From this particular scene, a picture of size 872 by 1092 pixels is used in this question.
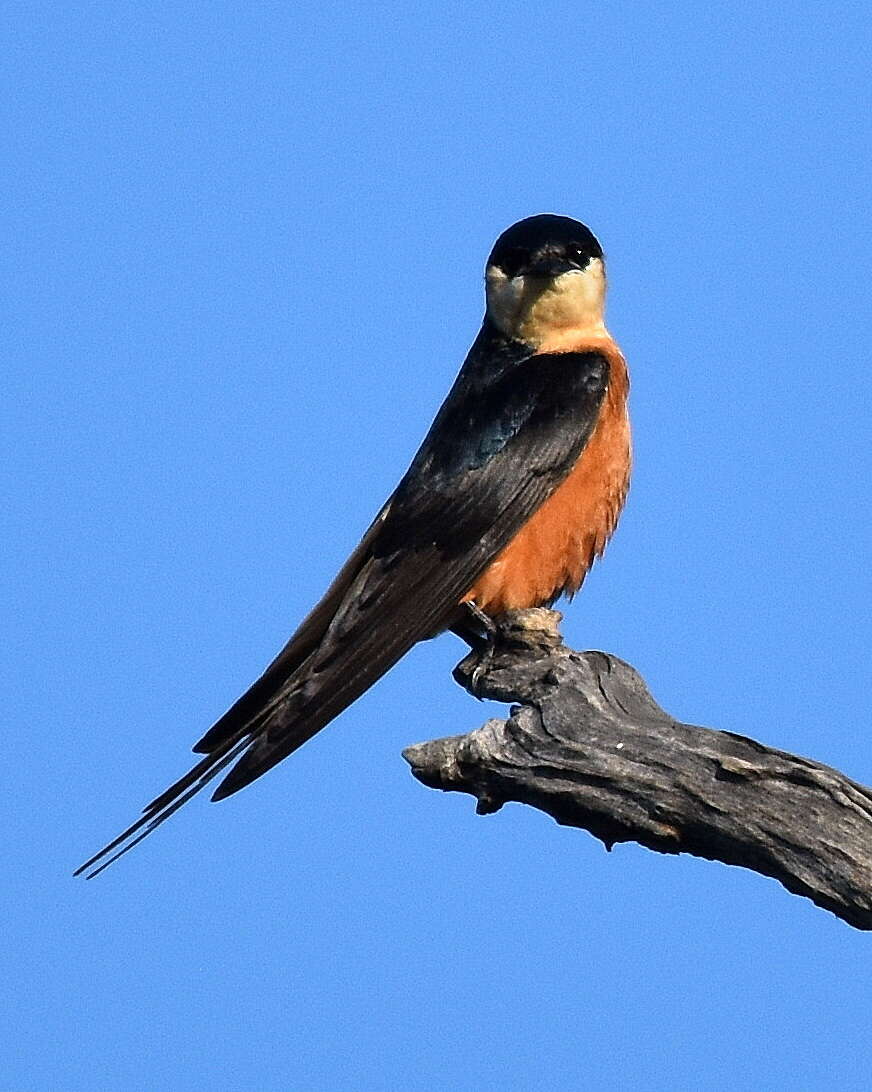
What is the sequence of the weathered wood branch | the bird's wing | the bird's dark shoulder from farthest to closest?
the bird's dark shoulder
the bird's wing
the weathered wood branch

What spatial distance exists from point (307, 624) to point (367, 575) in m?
0.35

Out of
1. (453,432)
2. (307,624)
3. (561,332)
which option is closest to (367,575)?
(307,624)

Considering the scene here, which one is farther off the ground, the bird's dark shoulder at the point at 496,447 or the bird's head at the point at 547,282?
the bird's head at the point at 547,282

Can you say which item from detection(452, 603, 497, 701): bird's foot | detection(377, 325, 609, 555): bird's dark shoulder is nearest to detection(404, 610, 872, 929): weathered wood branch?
detection(452, 603, 497, 701): bird's foot

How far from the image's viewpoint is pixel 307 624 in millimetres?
8539

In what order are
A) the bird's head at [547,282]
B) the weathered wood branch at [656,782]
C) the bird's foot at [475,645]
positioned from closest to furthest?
the weathered wood branch at [656,782] → the bird's foot at [475,645] → the bird's head at [547,282]

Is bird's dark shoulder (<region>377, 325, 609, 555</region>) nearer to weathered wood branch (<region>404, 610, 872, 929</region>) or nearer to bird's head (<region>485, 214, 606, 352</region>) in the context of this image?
→ bird's head (<region>485, 214, 606, 352</region>)

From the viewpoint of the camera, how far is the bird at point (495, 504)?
26.6 feet

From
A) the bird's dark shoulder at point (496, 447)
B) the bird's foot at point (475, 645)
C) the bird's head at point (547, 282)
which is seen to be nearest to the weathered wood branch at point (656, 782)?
the bird's foot at point (475, 645)

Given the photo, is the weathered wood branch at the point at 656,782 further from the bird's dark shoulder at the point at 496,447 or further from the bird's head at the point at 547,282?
the bird's head at the point at 547,282

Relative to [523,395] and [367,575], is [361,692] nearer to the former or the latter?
[367,575]

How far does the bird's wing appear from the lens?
789 cm

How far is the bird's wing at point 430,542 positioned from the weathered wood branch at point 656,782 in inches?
34.7

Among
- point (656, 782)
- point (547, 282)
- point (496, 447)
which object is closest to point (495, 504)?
point (496, 447)
